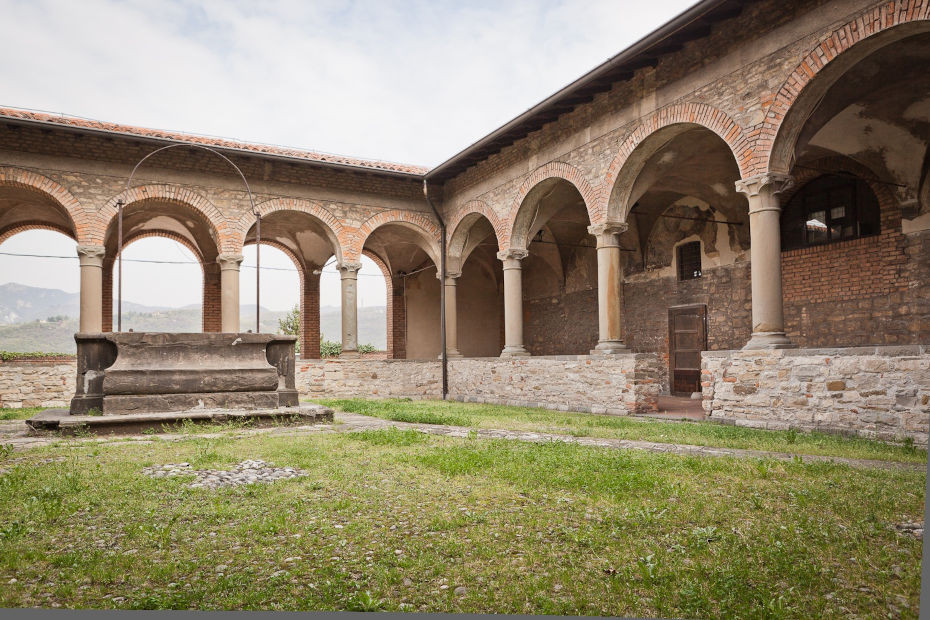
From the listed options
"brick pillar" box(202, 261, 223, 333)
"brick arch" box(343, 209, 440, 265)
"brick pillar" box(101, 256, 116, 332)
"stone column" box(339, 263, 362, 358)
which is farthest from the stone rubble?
"brick pillar" box(202, 261, 223, 333)

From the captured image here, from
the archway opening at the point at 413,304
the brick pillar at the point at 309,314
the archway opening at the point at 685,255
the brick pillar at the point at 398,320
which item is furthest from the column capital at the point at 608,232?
the brick pillar at the point at 309,314

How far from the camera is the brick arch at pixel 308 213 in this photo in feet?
49.2

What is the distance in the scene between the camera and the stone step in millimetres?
7121

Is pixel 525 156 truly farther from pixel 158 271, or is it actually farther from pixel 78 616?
pixel 158 271

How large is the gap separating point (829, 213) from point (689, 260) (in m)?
3.59

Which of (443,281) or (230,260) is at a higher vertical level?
(230,260)

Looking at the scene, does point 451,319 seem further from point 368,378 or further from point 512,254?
point 512,254

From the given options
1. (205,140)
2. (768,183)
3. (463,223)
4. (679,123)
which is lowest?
(768,183)

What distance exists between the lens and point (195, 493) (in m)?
4.07

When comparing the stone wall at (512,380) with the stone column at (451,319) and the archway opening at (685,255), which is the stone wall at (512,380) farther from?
the archway opening at (685,255)

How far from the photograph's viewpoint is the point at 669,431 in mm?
7488

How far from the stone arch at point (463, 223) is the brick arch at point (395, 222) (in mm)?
552

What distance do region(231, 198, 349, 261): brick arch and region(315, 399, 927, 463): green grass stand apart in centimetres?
608

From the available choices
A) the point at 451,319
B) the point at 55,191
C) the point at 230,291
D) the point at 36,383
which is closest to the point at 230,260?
the point at 230,291
